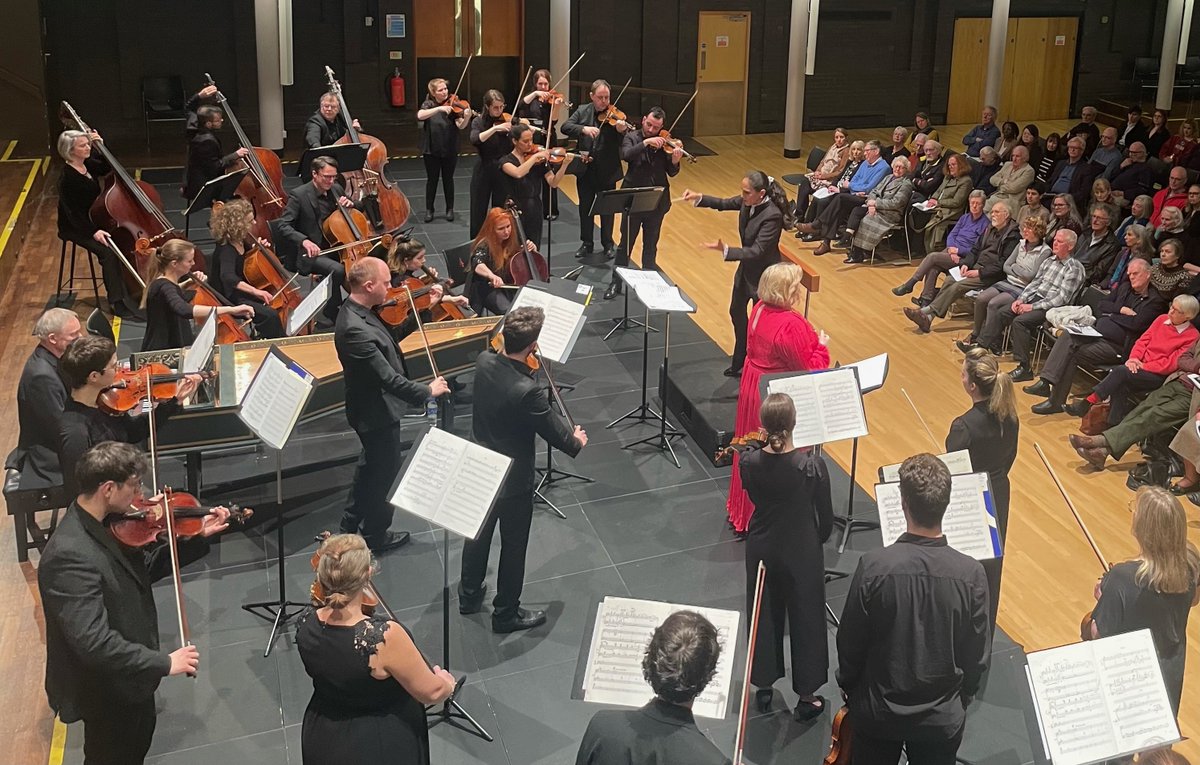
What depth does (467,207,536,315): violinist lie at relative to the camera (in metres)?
7.13

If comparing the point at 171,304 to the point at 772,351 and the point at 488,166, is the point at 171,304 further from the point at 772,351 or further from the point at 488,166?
the point at 488,166

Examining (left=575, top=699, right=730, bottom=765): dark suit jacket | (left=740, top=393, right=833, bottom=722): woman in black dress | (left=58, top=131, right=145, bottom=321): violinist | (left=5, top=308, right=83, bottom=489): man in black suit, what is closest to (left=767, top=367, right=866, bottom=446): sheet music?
(left=740, top=393, right=833, bottom=722): woman in black dress

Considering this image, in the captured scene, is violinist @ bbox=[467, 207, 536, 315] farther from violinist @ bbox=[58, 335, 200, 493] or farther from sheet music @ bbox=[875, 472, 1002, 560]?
sheet music @ bbox=[875, 472, 1002, 560]

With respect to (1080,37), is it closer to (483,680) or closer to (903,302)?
(903,302)

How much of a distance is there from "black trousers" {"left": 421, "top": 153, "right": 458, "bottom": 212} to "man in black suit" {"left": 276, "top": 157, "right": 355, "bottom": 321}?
3063 millimetres

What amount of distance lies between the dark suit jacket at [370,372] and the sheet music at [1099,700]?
2.98 metres

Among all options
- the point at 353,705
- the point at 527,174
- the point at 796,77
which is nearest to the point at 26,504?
the point at 353,705

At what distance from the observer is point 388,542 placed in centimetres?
584

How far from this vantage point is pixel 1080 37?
56.9 feet

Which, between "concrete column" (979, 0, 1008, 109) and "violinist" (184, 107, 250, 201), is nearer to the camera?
"violinist" (184, 107, 250, 201)

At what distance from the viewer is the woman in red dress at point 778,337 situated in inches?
223

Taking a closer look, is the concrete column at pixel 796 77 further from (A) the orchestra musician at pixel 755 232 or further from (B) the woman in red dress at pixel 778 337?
(B) the woman in red dress at pixel 778 337

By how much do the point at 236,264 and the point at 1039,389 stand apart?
525 cm

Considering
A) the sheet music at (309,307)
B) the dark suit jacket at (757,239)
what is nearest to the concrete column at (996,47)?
the dark suit jacket at (757,239)
